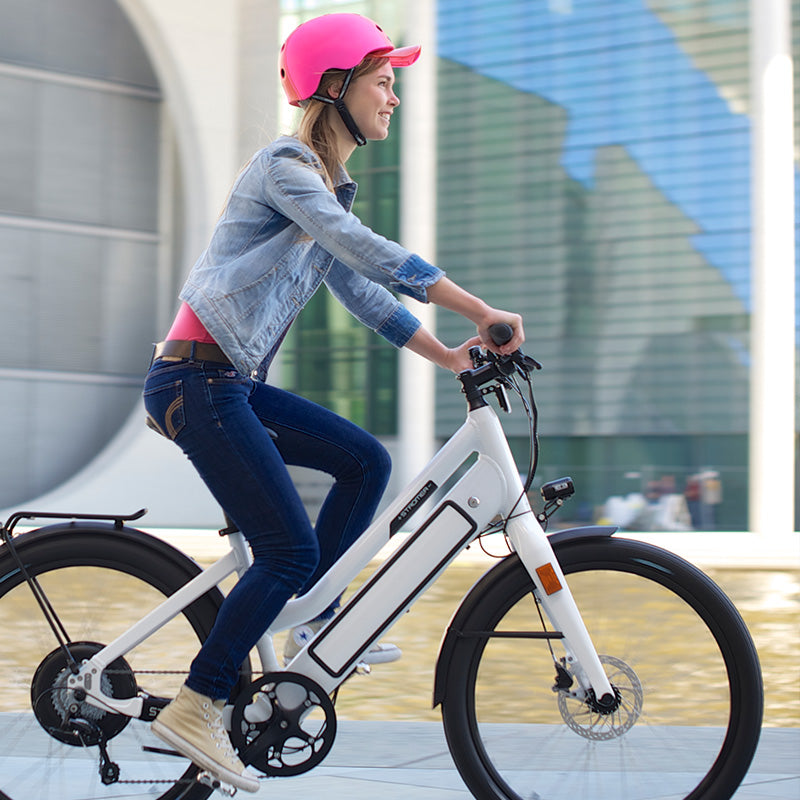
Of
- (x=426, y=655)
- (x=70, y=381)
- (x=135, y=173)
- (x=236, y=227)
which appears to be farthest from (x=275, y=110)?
(x=236, y=227)

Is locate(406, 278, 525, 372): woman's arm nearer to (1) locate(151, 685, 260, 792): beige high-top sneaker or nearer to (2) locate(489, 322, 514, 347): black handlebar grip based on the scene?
(2) locate(489, 322, 514, 347): black handlebar grip

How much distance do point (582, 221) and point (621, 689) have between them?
→ 8.47 m

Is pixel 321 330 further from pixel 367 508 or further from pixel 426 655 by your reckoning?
pixel 367 508

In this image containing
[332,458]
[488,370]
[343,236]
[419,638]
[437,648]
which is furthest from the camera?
[419,638]

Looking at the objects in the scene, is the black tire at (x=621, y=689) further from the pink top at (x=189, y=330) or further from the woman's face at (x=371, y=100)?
the woman's face at (x=371, y=100)

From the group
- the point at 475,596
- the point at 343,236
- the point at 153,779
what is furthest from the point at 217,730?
the point at 343,236

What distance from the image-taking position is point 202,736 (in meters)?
2.54

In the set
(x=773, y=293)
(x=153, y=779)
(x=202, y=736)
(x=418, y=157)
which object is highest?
(x=418, y=157)

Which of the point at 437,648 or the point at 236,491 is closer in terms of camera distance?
the point at 236,491

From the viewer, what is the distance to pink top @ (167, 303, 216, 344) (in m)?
2.55

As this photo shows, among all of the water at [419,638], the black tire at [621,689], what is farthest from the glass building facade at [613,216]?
the black tire at [621,689]

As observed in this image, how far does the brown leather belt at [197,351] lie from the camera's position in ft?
8.34

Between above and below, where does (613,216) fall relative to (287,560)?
above

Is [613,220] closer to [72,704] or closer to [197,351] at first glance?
[197,351]
